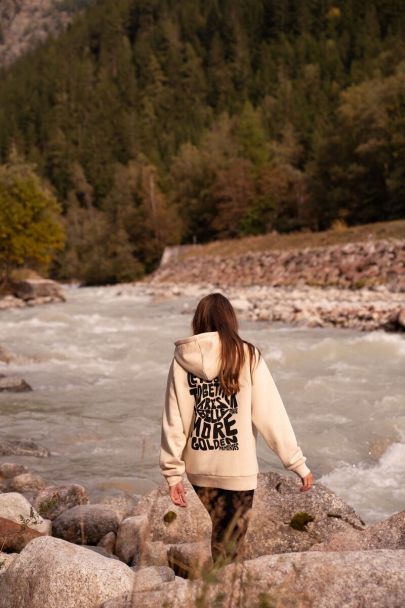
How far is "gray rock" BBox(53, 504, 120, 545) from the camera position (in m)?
5.23

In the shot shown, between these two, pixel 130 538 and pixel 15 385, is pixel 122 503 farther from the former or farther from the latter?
pixel 15 385

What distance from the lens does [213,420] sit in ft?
10.9

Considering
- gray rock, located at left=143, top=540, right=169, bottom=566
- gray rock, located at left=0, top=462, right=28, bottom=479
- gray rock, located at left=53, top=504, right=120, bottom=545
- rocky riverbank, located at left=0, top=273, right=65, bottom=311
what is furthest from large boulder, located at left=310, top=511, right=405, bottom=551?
rocky riverbank, located at left=0, top=273, right=65, bottom=311

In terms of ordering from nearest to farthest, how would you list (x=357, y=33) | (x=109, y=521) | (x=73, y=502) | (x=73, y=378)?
(x=109, y=521)
(x=73, y=502)
(x=73, y=378)
(x=357, y=33)

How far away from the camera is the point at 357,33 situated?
113 m

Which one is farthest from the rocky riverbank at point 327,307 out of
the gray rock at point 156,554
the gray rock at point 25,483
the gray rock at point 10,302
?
the gray rock at point 156,554

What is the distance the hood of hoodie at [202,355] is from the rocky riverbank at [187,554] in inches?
32.8

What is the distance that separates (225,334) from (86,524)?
298 cm

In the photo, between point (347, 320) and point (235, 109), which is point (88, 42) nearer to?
point (235, 109)

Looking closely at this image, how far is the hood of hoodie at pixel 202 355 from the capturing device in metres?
3.26

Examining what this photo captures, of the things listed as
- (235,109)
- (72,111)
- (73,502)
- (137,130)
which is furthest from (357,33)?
(73,502)

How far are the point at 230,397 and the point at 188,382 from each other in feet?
0.86

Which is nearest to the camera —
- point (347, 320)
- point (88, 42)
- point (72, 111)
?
point (347, 320)

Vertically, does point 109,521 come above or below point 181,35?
below
